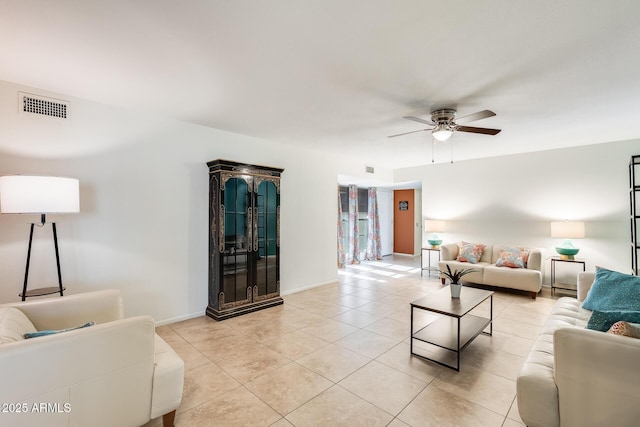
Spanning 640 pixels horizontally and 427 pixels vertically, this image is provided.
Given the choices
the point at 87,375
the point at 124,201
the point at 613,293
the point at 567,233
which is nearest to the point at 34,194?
the point at 124,201

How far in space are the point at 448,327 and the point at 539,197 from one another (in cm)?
394

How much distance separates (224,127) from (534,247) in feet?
19.7

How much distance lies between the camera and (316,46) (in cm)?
211

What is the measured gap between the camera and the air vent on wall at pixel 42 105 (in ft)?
9.12

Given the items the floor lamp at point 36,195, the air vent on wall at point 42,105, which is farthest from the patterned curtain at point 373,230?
the floor lamp at point 36,195

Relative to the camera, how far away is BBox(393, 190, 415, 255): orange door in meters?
9.70

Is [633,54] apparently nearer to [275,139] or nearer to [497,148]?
[497,148]

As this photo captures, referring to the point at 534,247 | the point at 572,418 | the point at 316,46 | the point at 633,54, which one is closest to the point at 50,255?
the point at 316,46

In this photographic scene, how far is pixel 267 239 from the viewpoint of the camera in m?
4.43

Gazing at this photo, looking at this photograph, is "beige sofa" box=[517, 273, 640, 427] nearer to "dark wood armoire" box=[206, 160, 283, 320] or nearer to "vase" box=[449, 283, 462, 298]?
"vase" box=[449, 283, 462, 298]

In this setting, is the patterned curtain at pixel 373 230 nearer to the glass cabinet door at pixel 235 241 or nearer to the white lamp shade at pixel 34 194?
the glass cabinet door at pixel 235 241

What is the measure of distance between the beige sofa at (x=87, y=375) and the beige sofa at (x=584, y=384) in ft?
7.63

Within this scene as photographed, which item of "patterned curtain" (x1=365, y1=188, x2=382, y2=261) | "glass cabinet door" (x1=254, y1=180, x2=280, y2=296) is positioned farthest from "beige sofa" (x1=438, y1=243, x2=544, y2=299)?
"glass cabinet door" (x1=254, y1=180, x2=280, y2=296)

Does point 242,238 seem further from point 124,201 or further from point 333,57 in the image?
point 333,57
